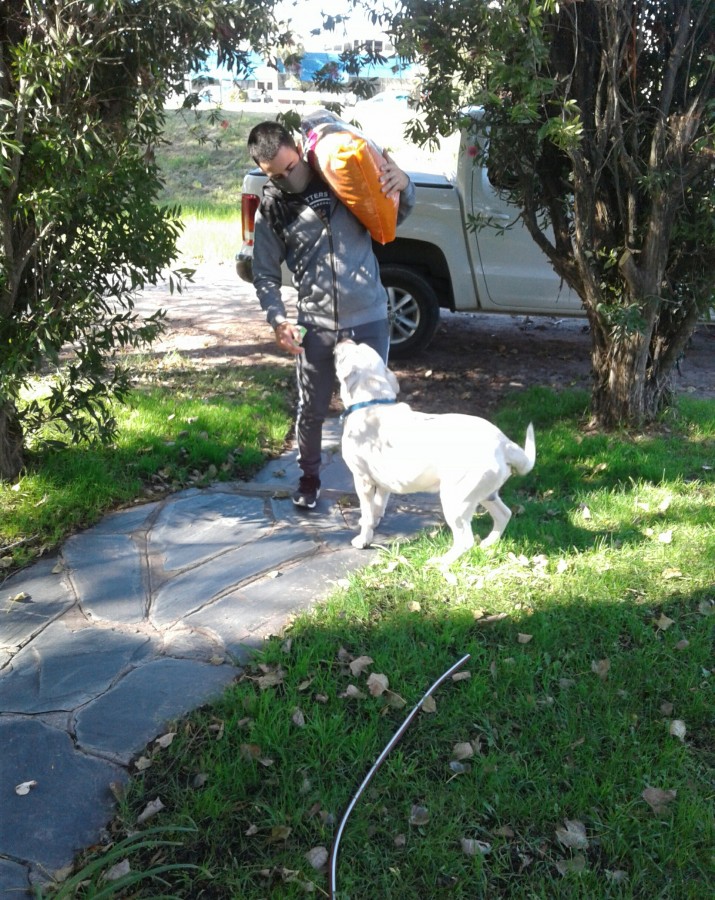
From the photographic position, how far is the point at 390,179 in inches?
168

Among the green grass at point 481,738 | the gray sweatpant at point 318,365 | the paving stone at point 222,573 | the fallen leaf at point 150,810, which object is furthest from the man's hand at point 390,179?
the fallen leaf at point 150,810

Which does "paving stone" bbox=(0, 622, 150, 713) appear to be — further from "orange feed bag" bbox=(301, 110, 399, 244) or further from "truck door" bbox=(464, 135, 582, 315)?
"truck door" bbox=(464, 135, 582, 315)

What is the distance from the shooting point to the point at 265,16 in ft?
14.9

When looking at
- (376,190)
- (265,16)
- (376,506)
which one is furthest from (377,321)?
(265,16)

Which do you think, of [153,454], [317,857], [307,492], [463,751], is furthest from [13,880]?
[153,454]

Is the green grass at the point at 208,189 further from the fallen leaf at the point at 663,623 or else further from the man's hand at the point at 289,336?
the fallen leaf at the point at 663,623

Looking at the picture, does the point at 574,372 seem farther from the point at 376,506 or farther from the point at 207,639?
the point at 207,639

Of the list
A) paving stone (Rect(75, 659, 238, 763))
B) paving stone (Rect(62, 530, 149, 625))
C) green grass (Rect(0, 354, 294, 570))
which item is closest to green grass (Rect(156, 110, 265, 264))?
green grass (Rect(0, 354, 294, 570))

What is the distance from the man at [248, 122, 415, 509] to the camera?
4379 millimetres

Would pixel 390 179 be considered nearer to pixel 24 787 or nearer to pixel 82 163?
pixel 82 163

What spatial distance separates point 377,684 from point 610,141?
393 centimetres

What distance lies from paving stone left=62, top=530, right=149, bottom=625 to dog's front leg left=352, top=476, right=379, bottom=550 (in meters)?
1.23

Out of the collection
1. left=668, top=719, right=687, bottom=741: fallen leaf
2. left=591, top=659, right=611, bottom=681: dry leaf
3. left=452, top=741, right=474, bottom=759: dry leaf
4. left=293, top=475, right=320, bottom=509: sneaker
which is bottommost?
left=452, top=741, right=474, bottom=759: dry leaf

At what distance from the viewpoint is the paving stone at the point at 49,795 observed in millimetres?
2836
